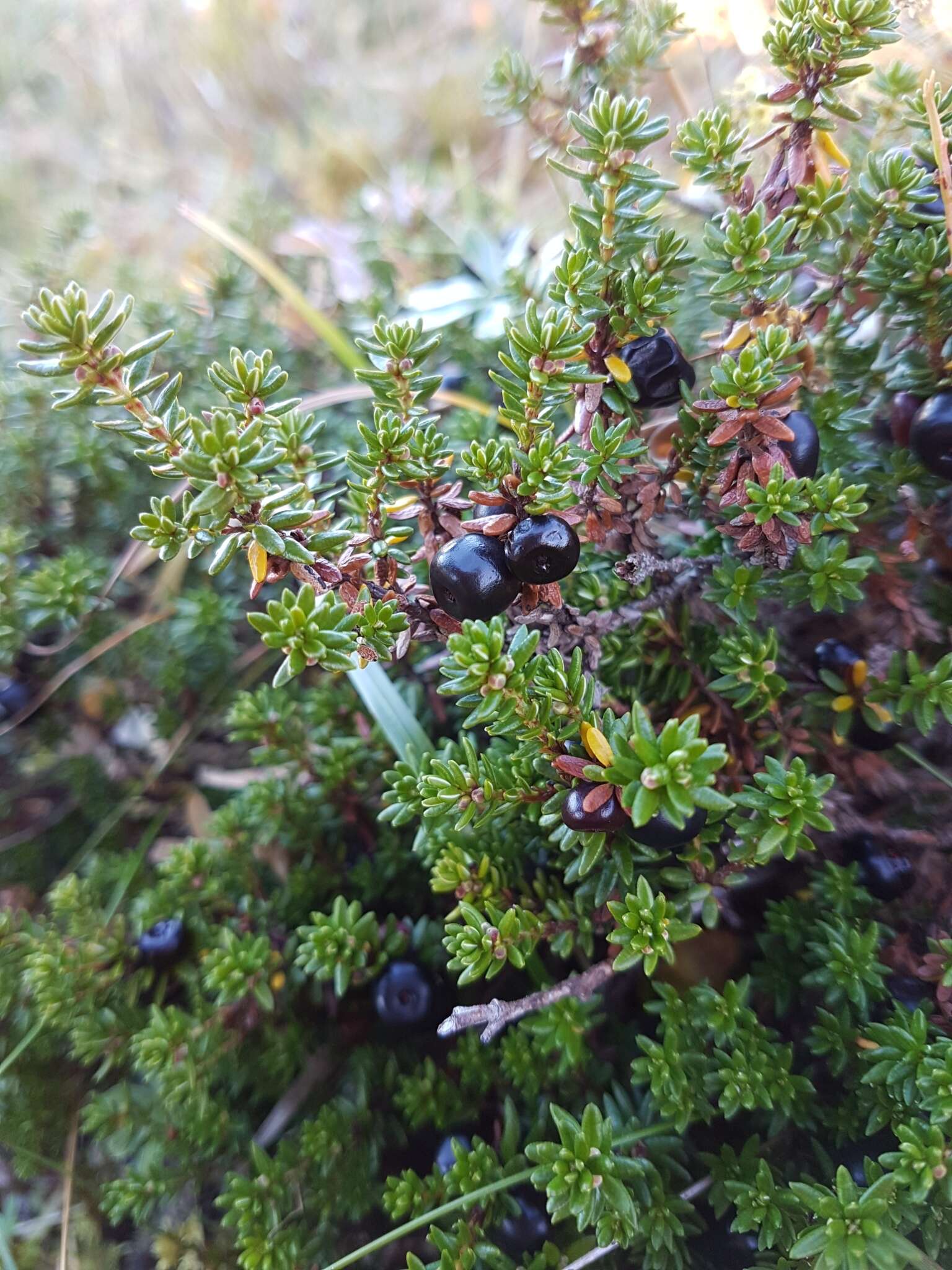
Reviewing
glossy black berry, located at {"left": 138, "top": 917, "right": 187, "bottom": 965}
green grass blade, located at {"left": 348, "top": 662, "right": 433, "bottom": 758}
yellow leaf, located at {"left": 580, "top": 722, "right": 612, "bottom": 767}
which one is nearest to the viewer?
yellow leaf, located at {"left": 580, "top": 722, "right": 612, "bottom": 767}

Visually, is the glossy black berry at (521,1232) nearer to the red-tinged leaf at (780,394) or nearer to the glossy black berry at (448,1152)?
the glossy black berry at (448,1152)

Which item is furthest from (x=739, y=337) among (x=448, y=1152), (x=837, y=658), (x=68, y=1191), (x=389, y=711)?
(x=68, y=1191)

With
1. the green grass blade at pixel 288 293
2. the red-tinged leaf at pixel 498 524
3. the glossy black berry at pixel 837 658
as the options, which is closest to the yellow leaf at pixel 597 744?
the red-tinged leaf at pixel 498 524

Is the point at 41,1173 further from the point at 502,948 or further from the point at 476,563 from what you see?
the point at 476,563

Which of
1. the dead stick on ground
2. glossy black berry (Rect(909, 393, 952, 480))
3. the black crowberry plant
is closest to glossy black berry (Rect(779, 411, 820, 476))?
the black crowberry plant

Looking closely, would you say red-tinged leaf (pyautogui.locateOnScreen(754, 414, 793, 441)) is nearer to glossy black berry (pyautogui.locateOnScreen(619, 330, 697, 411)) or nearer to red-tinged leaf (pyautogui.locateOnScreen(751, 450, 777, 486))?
red-tinged leaf (pyautogui.locateOnScreen(751, 450, 777, 486))

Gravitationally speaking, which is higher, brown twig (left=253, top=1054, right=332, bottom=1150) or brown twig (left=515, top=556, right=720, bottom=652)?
brown twig (left=515, top=556, right=720, bottom=652)

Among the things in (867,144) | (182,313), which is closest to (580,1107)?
(867,144)

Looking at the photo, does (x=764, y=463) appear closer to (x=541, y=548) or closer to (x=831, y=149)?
(x=541, y=548)
